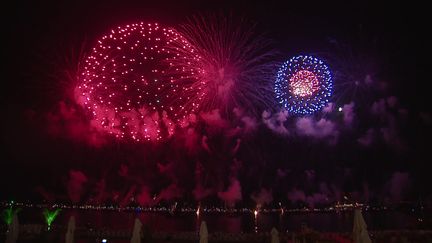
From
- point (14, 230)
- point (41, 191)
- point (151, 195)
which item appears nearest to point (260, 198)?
point (151, 195)

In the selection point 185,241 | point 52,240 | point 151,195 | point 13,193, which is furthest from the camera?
point 151,195

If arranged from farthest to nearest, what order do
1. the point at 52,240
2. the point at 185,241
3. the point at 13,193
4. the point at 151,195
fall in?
1. the point at 151,195
2. the point at 13,193
3. the point at 185,241
4. the point at 52,240

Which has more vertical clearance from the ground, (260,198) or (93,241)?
(260,198)

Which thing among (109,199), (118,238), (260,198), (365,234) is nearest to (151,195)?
(109,199)

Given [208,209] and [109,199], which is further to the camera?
[109,199]

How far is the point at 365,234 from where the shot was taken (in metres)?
14.4

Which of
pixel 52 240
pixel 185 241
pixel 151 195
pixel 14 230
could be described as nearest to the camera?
pixel 14 230

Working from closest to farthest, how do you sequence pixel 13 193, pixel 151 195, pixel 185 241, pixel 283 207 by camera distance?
pixel 185 241 < pixel 13 193 < pixel 151 195 < pixel 283 207

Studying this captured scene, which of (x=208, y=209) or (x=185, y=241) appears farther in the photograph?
(x=208, y=209)

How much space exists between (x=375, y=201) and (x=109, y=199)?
70.1m

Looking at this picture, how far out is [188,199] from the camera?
101312mm

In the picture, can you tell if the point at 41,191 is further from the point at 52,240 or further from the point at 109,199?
the point at 52,240

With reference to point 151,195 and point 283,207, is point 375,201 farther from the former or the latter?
point 151,195

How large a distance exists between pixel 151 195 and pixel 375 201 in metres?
58.6
